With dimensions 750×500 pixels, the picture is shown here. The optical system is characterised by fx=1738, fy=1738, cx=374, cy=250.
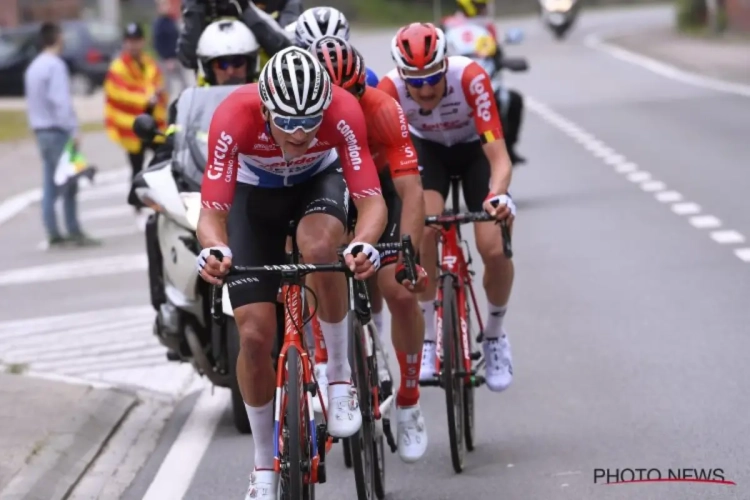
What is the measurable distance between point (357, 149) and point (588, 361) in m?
3.76

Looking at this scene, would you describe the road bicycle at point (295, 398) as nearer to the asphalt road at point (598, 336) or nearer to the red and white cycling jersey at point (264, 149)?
the red and white cycling jersey at point (264, 149)

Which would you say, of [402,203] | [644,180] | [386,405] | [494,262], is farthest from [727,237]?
[386,405]

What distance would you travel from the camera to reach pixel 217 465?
328 inches

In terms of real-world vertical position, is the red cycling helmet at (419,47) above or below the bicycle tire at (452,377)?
above

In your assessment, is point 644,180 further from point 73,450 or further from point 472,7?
point 73,450

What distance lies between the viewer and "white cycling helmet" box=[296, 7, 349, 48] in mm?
8281

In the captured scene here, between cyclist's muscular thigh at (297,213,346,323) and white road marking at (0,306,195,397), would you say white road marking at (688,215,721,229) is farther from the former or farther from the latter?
cyclist's muscular thigh at (297,213,346,323)

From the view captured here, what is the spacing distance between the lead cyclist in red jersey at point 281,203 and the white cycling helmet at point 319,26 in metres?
1.19

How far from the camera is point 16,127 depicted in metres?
32.6

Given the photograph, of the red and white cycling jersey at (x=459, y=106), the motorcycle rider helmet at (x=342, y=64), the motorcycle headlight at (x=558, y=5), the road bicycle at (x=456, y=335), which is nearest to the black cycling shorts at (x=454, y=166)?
the red and white cycling jersey at (x=459, y=106)

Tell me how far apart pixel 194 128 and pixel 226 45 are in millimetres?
572

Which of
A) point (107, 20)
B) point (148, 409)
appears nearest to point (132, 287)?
point (148, 409)

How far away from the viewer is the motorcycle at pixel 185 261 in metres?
8.83

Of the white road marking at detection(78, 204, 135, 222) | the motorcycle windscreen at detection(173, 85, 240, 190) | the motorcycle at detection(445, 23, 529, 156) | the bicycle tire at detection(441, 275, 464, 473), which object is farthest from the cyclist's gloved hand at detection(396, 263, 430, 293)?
the white road marking at detection(78, 204, 135, 222)
